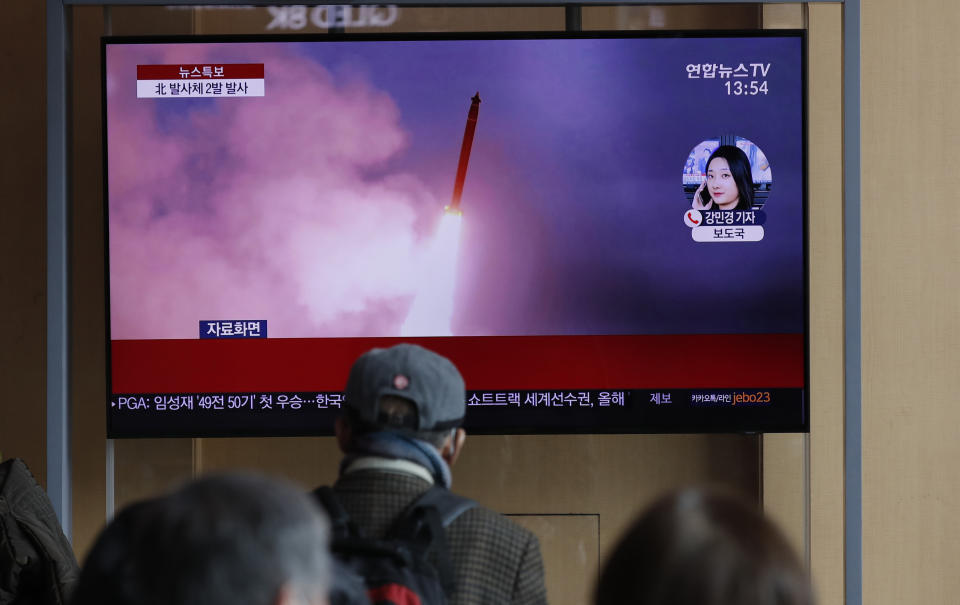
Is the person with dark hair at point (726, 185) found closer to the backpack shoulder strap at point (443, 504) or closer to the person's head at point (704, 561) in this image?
the backpack shoulder strap at point (443, 504)

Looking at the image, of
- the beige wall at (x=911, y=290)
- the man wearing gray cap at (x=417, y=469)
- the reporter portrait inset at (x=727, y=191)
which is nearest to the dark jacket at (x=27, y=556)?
the man wearing gray cap at (x=417, y=469)

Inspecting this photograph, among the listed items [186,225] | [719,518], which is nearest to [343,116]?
[186,225]

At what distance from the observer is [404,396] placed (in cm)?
164

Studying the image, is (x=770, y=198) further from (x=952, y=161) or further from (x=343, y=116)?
(x=343, y=116)

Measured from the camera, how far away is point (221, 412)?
319 centimetres

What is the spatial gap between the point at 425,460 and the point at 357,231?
1.65 metres

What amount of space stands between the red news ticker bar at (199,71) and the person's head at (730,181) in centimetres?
145

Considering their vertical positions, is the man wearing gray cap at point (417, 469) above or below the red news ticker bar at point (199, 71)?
below

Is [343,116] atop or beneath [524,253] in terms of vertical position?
atop

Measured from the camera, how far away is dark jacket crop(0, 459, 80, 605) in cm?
201

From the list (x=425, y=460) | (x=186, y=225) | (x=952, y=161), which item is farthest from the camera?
(x=952, y=161)

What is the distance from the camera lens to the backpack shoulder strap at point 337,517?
1.52 m

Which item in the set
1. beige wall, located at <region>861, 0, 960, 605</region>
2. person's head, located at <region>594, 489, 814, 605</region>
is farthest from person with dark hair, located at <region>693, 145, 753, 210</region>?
person's head, located at <region>594, 489, 814, 605</region>

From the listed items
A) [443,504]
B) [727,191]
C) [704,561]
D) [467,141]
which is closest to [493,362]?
[467,141]
